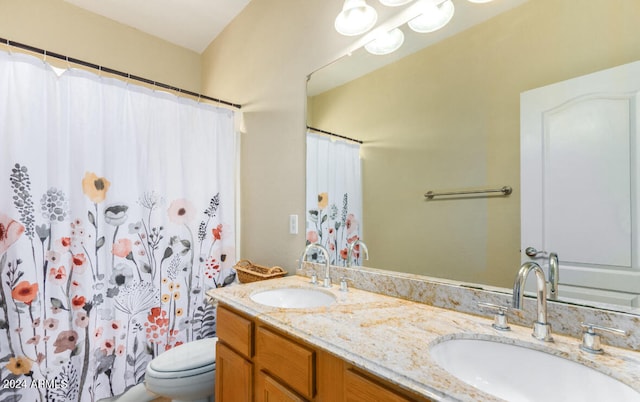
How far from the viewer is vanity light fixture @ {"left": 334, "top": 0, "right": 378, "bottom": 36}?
1392 millimetres

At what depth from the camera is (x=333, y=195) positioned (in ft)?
5.47

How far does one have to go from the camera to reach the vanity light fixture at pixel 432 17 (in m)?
1.18

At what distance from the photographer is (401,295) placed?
1.25m

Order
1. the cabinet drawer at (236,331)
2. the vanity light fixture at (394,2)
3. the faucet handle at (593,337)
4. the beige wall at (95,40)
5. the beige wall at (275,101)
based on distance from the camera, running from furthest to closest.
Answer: the beige wall at (95,40) < the beige wall at (275,101) < the vanity light fixture at (394,2) < the cabinet drawer at (236,331) < the faucet handle at (593,337)

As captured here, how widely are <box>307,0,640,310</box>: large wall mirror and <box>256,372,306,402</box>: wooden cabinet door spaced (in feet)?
2.17

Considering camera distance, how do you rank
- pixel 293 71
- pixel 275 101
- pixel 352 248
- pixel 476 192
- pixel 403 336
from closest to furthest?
pixel 403 336, pixel 476 192, pixel 352 248, pixel 293 71, pixel 275 101

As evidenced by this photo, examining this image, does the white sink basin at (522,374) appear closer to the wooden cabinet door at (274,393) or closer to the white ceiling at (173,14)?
the wooden cabinet door at (274,393)

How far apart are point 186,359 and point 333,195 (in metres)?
1.16

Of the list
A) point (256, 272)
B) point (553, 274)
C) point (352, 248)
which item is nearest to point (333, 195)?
point (352, 248)

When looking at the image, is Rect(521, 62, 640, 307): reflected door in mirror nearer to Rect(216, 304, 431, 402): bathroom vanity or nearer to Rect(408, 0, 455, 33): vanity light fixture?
Rect(408, 0, 455, 33): vanity light fixture

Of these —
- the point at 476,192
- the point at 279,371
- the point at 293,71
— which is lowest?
the point at 279,371

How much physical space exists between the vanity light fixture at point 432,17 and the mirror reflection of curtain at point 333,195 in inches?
22.7

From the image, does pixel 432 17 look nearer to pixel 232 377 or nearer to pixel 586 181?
pixel 586 181

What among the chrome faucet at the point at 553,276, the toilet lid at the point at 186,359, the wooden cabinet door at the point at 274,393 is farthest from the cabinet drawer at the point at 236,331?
the chrome faucet at the point at 553,276
